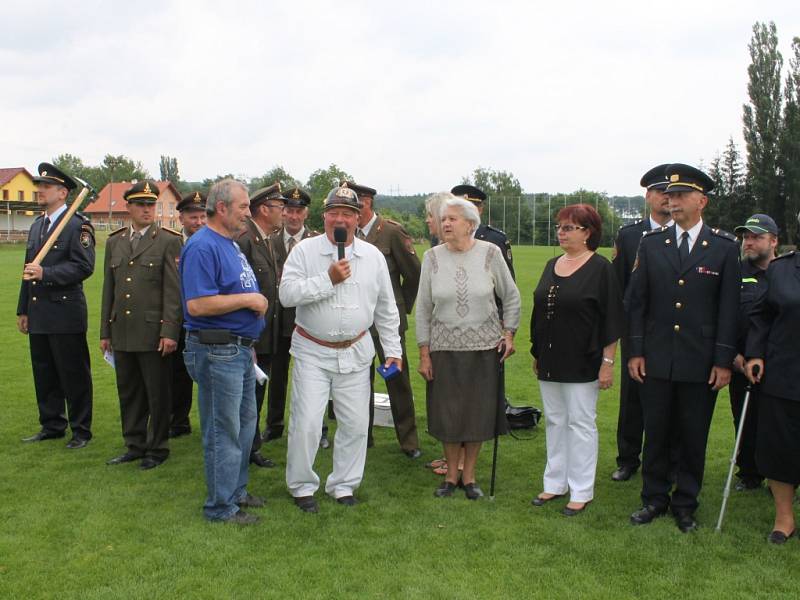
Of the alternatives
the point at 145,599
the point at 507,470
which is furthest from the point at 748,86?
the point at 145,599

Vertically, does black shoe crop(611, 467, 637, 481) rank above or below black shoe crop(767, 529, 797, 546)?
below

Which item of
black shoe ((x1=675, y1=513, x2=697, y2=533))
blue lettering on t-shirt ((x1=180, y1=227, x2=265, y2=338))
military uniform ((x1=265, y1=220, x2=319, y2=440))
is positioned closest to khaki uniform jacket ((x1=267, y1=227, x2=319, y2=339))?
military uniform ((x1=265, y1=220, x2=319, y2=440))

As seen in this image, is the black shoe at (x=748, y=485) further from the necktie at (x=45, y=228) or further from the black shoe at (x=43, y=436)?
the necktie at (x=45, y=228)

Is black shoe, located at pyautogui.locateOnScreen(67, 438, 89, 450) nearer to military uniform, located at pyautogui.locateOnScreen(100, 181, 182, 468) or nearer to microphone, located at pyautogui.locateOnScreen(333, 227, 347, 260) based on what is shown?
military uniform, located at pyautogui.locateOnScreen(100, 181, 182, 468)

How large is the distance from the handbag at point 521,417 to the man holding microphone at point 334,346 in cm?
229

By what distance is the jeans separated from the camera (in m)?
4.55

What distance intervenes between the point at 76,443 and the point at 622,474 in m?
4.85

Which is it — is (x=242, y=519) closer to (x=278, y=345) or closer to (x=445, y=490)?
(x=445, y=490)

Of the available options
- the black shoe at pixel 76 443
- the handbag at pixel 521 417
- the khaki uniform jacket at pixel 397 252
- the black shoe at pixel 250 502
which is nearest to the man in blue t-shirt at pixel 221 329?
the black shoe at pixel 250 502

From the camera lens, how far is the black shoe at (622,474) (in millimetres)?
5746

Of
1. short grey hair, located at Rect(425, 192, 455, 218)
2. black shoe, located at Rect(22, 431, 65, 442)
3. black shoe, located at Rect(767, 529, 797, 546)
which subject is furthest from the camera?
black shoe, located at Rect(22, 431, 65, 442)

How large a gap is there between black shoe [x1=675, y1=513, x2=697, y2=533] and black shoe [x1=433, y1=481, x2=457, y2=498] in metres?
1.61

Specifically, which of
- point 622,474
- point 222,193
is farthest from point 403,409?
point 222,193

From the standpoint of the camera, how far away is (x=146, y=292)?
19.6 ft
